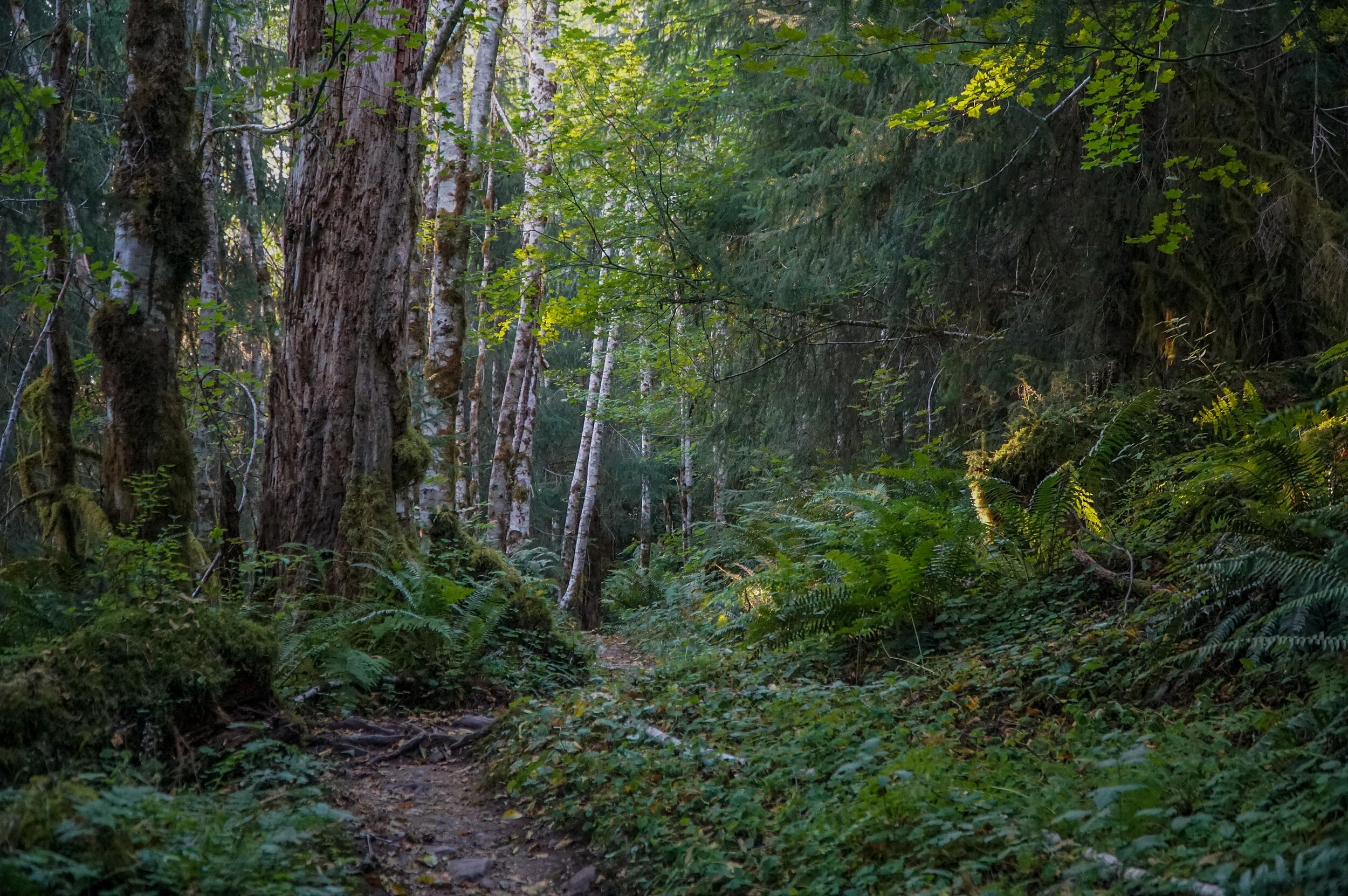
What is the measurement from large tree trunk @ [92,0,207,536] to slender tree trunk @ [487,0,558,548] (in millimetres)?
6087

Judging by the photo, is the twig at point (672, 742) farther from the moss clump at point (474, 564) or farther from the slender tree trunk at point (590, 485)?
the slender tree trunk at point (590, 485)

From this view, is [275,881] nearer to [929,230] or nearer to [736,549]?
[929,230]

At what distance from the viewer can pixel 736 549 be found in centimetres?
1306

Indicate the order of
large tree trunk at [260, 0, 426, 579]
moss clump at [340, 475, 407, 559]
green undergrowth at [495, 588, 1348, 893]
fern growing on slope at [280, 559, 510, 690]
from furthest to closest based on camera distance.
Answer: large tree trunk at [260, 0, 426, 579], moss clump at [340, 475, 407, 559], fern growing on slope at [280, 559, 510, 690], green undergrowth at [495, 588, 1348, 893]

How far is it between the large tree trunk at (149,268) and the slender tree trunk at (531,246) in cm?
609

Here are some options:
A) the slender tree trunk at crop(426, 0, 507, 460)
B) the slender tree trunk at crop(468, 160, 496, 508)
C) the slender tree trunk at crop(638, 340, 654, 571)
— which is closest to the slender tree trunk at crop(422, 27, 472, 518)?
the slender tree trunk at crop(426, 0, 507, 460)

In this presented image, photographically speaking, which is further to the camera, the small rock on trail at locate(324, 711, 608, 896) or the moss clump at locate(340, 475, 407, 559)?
the moss clump at locate(340, 475, 407, 559)

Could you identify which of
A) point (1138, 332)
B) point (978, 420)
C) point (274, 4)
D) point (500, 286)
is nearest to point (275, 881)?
point (1138, 332)

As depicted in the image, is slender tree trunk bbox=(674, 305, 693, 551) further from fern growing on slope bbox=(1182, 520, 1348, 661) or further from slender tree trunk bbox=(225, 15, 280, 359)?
fern growing on slope bbox=(1182, 520, 1348, 661)

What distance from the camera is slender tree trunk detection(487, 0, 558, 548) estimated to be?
40.1 feet

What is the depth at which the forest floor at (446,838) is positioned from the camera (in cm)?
347

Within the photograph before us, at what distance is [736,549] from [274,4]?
1225 centimetres

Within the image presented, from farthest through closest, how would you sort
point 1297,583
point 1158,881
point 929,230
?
point 929,230
point 1297,583
point 1158,881

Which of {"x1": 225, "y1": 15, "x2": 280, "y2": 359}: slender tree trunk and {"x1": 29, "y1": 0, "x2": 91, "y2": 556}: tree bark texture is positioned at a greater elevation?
{"x1": 225, "y1": 15, "x2": 280, "y2": 359}: slender tree trunk
